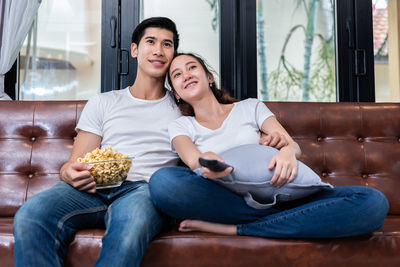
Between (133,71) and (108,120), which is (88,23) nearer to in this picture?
(133,71)

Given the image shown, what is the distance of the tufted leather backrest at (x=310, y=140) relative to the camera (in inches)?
63.3

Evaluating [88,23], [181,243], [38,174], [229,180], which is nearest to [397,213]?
[229,180]

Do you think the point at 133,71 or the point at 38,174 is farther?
the point at 133,71

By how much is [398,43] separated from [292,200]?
7.64ft

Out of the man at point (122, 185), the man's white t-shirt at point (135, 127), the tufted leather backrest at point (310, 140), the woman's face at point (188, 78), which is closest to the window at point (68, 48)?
the tufted leather backrest at point (310, 140)

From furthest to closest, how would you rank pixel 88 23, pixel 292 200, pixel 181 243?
pixel 88 23 → pixel 292 200 → pixel 181 243

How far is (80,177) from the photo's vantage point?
1.18 meters

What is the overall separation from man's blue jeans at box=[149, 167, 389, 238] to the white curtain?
148 cm

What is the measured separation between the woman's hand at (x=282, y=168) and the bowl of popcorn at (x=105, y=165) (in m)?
0.49

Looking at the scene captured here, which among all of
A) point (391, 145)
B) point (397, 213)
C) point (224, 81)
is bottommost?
point (397, 213)

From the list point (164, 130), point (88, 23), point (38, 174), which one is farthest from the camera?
point (88, 23)

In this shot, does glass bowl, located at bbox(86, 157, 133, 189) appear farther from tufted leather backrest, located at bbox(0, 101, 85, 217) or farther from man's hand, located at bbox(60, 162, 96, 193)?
tufted leather backrest, located at bbox(0, 101, 85, 217)

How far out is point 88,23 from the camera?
2389mm

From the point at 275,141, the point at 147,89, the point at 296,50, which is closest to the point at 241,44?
the point at 296,50
